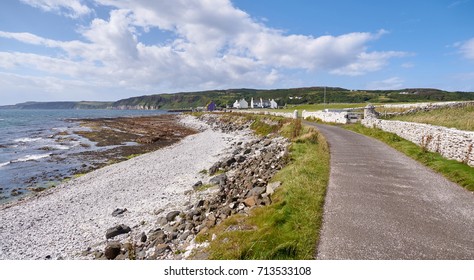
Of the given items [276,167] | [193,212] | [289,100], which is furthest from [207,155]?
[289,100]

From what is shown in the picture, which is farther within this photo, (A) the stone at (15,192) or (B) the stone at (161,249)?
(A) the stone at (15,192)

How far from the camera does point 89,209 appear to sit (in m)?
15.7

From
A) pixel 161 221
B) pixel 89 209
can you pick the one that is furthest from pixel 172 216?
pixel 89 209

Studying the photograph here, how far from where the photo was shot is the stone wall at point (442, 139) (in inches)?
473

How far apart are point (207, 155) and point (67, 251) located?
717 inches

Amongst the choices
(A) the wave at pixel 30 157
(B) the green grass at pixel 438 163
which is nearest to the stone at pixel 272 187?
(B) the green grass at pixel 438 163

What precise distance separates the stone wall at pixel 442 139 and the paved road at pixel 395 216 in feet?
5.57

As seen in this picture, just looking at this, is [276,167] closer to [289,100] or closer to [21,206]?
[21,206]

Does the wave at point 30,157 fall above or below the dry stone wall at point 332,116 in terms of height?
below

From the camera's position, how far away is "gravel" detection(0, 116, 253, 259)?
11766 millimetres

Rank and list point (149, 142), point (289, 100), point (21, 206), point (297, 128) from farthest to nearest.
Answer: point (289, 100)
point (149, 142)
point (297, 128)
point (21, 206)

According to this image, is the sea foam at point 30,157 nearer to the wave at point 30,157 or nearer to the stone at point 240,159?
the wave at point 30,157

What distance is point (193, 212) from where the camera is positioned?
1178 cm

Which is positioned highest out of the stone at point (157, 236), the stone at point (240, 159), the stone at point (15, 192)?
the stone at point (240, 159)
